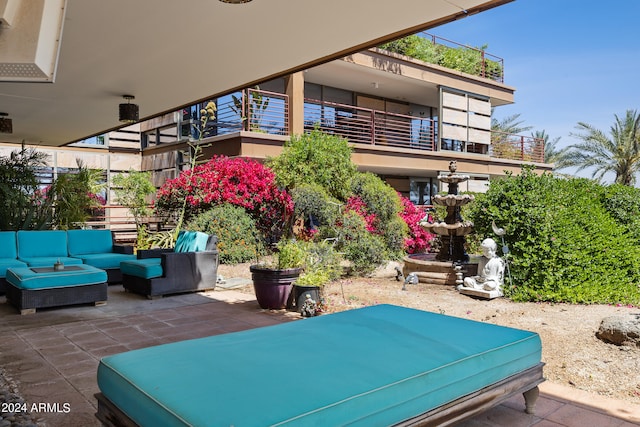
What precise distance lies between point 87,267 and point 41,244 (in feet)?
5.66

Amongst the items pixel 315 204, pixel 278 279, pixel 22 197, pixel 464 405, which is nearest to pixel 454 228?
pixel 315 204

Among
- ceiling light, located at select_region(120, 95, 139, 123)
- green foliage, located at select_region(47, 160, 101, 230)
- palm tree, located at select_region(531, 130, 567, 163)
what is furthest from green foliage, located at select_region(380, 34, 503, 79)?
green foliage, located at select_region(47, 160, 101, 230)

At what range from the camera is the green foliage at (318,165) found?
34.6 ft

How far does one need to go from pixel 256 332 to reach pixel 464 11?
3118 mm

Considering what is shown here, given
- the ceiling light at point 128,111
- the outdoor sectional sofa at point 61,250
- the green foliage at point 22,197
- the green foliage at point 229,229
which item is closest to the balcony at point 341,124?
the green foliage at point 229,229

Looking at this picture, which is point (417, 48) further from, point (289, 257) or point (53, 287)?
point (53, 287)

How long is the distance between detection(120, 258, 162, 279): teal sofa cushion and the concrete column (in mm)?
6806

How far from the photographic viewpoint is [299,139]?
11.4m

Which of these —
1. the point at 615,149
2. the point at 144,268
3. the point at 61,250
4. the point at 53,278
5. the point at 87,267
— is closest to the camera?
the point at 53,278

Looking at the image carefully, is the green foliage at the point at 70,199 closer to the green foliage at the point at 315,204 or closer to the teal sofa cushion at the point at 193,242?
the teal sofa cushion at the point at 193,242

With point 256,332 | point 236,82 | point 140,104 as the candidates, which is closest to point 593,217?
point 236,82

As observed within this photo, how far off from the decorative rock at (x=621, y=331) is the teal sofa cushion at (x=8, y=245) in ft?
26.2

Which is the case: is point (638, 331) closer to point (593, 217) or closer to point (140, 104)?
point (593, 217)

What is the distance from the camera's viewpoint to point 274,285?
5848 mm
